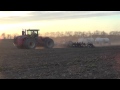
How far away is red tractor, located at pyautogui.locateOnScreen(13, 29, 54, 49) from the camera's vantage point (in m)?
23.3

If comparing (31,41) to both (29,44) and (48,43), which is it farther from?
(48,43)

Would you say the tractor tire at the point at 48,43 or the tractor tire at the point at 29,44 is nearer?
the tractor tire at the point at 29,44

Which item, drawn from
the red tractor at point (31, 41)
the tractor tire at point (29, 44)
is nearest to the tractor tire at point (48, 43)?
the red tractor at point (31, 41)

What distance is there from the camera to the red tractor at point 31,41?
23.3 m

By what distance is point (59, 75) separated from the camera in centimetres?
1109

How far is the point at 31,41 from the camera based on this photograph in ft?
77.1

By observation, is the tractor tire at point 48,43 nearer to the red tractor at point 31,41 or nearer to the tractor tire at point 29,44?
the red tractor at point 31,41

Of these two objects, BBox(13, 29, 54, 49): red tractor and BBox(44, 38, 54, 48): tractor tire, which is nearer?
BBox(13, 29, 54, 49): red tractor

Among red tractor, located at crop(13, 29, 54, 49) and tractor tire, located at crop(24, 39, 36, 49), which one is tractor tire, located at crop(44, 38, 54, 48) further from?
tractor tire, located at crop(24, 39, 36, 49)

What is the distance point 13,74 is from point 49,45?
13.7 meters

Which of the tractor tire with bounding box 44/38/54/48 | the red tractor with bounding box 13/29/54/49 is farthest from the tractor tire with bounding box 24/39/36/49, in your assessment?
the tractor tire with bounding box 44/38/54/48
